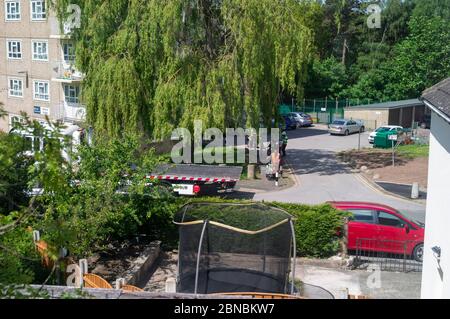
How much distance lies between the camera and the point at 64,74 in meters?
35.0

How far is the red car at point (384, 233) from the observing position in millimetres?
15633

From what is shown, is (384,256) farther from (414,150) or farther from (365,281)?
(414,150)

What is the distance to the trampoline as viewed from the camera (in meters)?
10.9

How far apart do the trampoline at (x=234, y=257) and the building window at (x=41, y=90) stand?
27.5 meters

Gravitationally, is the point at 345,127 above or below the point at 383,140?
above

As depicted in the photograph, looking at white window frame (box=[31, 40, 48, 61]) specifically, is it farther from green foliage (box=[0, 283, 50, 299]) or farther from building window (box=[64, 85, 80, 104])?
green foliage (box=[0, 283, 50, 299])

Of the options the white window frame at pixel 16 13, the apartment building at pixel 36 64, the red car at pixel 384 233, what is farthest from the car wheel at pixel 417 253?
the white window frame at pixel 16 13

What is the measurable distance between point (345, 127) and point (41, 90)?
2175cm

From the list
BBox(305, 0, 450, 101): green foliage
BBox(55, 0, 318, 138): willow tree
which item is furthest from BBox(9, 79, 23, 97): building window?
BBox(305, 0, 450, 101): green foliage

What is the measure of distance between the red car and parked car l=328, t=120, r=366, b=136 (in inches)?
1072

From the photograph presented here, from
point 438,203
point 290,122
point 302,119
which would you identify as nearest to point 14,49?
point 290,122

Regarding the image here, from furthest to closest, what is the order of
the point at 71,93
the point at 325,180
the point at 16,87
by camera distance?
1. the point at 16,87
2. the point at 71,93
3. the point at 325,180

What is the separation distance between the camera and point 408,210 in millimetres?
21312
